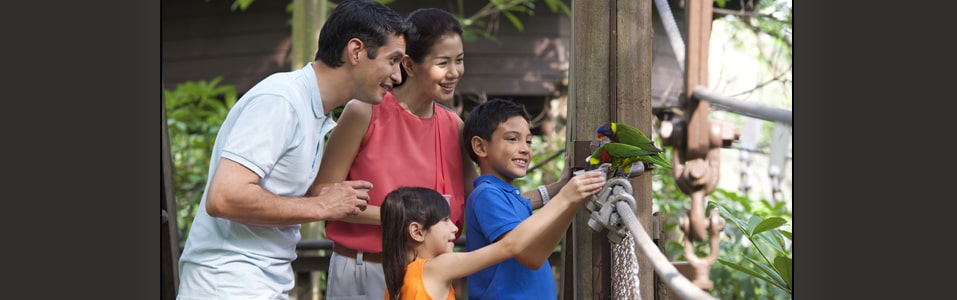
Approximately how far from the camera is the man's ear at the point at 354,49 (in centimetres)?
215

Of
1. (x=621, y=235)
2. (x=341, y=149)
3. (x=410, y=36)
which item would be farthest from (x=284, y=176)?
(x=621, y=235)

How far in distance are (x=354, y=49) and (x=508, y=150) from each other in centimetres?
47

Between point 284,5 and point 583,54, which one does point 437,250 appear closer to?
point 583,54

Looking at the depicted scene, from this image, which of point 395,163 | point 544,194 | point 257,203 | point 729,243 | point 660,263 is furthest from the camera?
point 729,243

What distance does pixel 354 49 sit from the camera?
7.07 ft

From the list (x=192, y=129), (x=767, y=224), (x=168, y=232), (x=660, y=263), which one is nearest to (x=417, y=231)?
(x=660, y=263)

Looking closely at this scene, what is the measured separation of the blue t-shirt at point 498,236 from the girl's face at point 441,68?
227 mm

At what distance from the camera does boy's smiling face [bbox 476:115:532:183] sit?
7.91 ft

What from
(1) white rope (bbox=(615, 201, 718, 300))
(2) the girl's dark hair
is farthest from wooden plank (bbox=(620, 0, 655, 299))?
(2) the girl's dark hair

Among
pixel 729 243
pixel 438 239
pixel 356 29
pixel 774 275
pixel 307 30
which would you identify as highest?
pixel 307 30

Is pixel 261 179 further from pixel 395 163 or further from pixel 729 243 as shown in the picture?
pixel 729 243

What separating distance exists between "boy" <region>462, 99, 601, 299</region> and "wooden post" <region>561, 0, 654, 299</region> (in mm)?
138

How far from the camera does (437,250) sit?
220cm

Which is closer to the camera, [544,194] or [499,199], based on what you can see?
[499,199]
